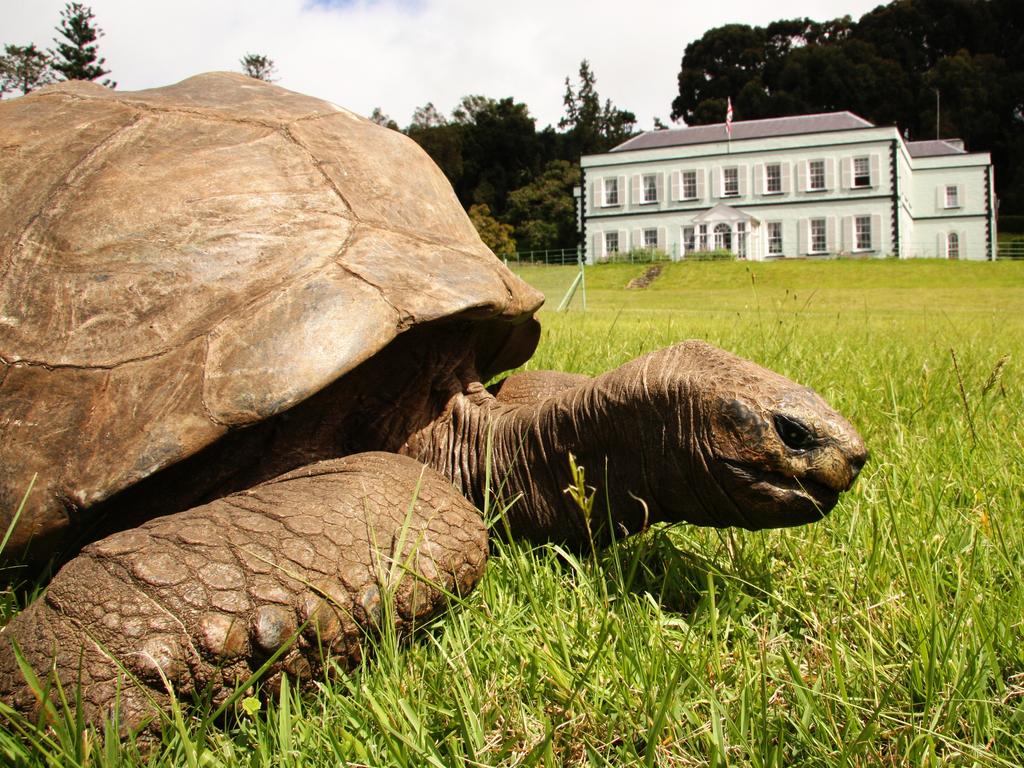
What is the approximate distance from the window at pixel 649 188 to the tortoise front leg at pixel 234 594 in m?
44.4

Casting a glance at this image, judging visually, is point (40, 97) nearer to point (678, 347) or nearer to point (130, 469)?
point (130, 469)

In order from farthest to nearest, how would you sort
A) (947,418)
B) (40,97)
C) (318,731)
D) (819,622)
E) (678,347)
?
(947,418)
(40,97)
(678,347)
(819,622)
(318,731)

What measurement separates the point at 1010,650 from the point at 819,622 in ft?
1.01

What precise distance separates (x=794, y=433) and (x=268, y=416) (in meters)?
1.03

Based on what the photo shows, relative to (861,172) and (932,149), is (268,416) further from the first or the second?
(932,149)

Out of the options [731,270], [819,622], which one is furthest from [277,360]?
[731,270]

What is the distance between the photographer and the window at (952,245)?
157ft

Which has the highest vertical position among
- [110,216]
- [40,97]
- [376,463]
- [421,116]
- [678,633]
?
[421,116]

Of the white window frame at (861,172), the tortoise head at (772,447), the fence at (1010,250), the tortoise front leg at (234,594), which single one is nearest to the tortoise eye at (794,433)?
the tortoise head at (772,447)

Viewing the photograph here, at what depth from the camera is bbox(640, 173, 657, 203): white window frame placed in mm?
44062

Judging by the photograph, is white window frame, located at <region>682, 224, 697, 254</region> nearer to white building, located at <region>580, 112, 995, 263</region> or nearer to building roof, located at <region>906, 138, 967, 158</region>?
white building, located at <region>580, 112, 995, 263</region>

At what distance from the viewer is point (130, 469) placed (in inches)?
66.5

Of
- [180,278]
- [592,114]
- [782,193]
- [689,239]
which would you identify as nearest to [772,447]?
[180,278]

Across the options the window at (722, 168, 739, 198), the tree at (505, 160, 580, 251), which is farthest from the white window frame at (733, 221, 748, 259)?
the tree at (505, 160, 580, 251)
